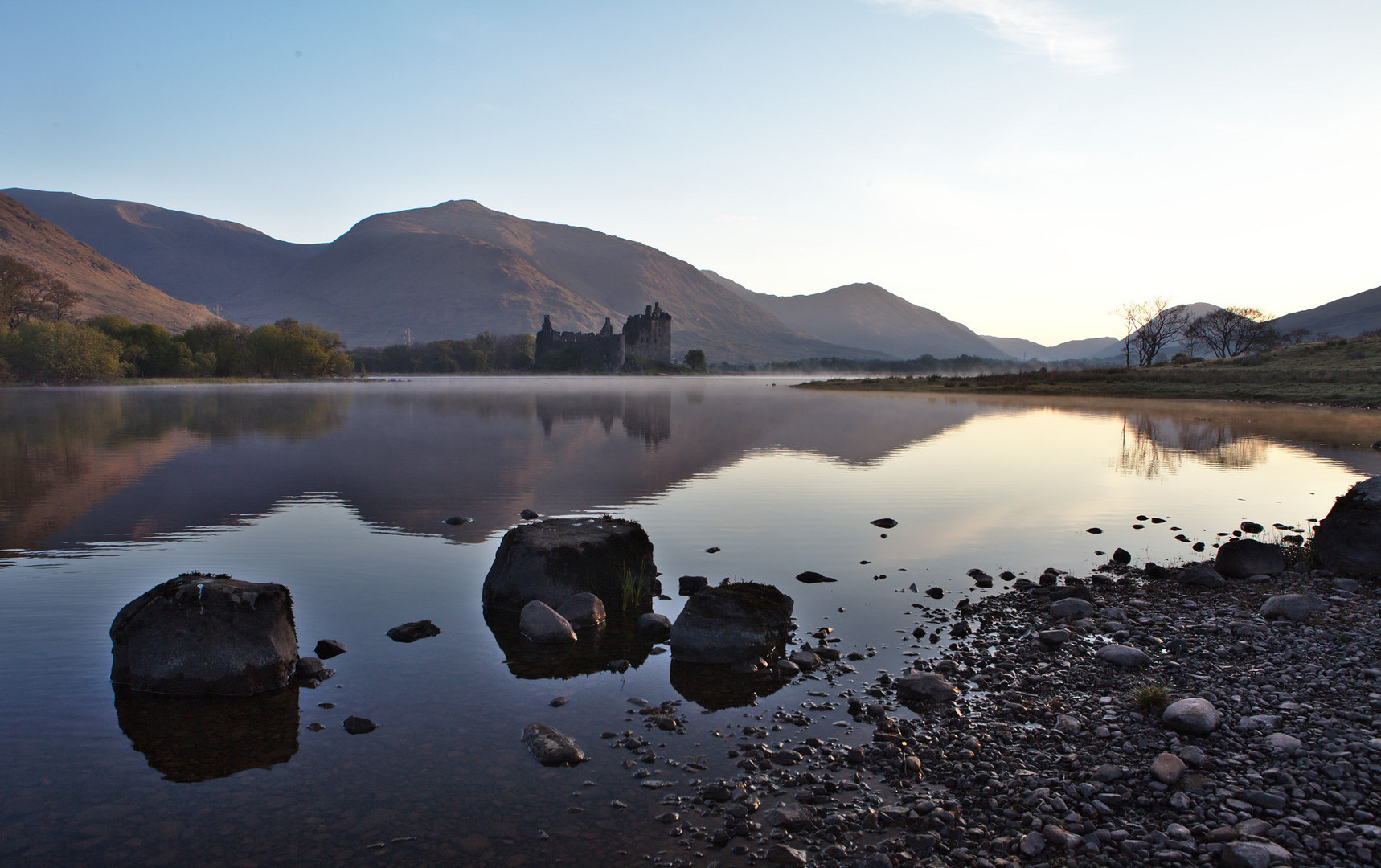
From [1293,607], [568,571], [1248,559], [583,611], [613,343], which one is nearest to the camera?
[1293,607]

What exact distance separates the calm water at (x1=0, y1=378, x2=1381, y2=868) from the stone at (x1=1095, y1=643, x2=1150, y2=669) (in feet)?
7.19

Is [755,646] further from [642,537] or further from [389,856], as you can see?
[389,856]

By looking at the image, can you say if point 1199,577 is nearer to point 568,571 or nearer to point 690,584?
point 690,584

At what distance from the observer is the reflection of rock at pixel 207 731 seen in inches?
254

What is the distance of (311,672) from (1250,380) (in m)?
88.7

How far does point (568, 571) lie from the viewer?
10602 mm

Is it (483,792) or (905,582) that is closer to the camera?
(483,792)

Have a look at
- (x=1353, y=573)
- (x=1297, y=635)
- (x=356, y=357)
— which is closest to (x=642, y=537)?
(x=1297, y=635)

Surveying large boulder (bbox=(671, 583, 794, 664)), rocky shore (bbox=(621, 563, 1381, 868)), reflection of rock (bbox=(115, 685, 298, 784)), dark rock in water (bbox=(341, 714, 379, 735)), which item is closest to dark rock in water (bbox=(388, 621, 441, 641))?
Result: reflection of rock (bbox=(115, 685, 298, 784))

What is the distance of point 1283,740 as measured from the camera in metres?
6.07

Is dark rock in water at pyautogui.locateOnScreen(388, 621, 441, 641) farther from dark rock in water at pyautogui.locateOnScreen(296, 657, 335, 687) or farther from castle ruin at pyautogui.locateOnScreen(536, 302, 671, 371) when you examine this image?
castle ruin at pyautogui.locateOnScreen(536, 302, 671, 371)

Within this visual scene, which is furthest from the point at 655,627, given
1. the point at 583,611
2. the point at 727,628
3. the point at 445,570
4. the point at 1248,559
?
the point at 1248,559

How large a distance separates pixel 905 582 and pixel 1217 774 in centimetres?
613

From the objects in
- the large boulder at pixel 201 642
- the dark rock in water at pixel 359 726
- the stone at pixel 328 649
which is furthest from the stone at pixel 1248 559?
the large boulder at pixel 201 642
